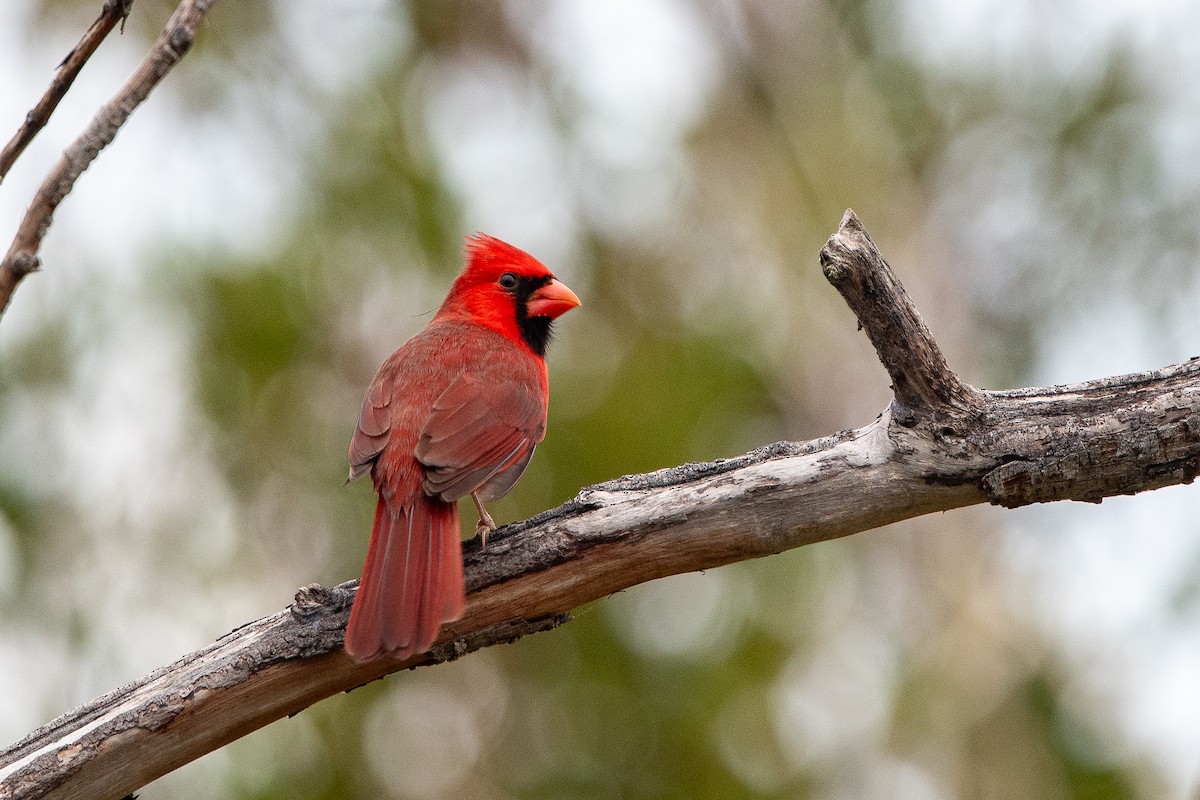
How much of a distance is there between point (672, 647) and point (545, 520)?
2.50 m

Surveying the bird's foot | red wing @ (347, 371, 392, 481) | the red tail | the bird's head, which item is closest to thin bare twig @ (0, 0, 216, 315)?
the red tail

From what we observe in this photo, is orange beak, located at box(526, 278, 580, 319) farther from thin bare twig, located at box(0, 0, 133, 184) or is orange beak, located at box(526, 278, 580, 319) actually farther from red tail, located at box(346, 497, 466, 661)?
thin bare twig, located at box(0, 0, 133, 184)

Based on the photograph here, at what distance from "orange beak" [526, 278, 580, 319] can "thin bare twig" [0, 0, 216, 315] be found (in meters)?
2.89

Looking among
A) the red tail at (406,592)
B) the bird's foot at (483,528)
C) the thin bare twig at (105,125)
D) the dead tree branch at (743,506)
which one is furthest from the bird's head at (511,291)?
the thin bare twig at (105,125)

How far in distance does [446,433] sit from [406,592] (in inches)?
28.4

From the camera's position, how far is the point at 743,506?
302cm

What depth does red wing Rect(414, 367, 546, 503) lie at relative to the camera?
350 centimetres

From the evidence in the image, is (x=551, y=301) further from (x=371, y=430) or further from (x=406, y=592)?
(x=406, y=592)

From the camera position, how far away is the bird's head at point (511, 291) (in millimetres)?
4738

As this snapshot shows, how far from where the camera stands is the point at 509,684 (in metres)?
5.54

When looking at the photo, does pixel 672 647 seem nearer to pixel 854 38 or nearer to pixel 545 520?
pixel 545 520

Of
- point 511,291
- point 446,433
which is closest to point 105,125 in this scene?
point 446,433

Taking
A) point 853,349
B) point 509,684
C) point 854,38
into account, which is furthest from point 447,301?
point 854,38

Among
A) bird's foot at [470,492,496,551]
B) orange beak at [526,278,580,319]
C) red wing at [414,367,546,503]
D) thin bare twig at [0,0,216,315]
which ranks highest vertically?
orange beak at [526,278,580,319]
